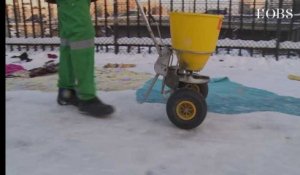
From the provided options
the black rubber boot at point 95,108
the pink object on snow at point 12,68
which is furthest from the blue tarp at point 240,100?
the pink object on snow at point 12,68

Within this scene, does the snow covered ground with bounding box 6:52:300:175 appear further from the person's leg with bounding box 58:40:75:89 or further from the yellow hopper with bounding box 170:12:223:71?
the yellow hopper with bounding box 170:12:223:71

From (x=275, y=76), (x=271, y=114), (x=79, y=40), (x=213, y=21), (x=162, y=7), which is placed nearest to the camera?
(x=213, y=21)

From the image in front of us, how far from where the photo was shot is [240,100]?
3.43 meters

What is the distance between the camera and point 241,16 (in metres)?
6.19

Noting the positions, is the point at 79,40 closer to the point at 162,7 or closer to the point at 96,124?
the point at 96,124

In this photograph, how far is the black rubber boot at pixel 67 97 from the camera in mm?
3211

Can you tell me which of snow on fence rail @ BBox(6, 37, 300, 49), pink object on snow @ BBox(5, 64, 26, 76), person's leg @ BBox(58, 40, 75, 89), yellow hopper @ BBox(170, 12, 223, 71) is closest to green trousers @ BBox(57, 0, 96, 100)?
person's leg @ BBox(58, 40, 75, 89)

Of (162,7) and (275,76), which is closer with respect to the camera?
(275,76)

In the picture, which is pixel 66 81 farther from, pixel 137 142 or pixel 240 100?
pixel 240 100

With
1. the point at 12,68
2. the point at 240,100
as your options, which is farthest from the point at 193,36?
the point at 12,68

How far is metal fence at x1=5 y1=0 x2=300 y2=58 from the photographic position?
5.81 m

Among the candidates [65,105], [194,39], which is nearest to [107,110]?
[65,105]

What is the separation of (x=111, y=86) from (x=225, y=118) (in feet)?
4.61

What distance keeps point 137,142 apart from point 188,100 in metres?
0.47
